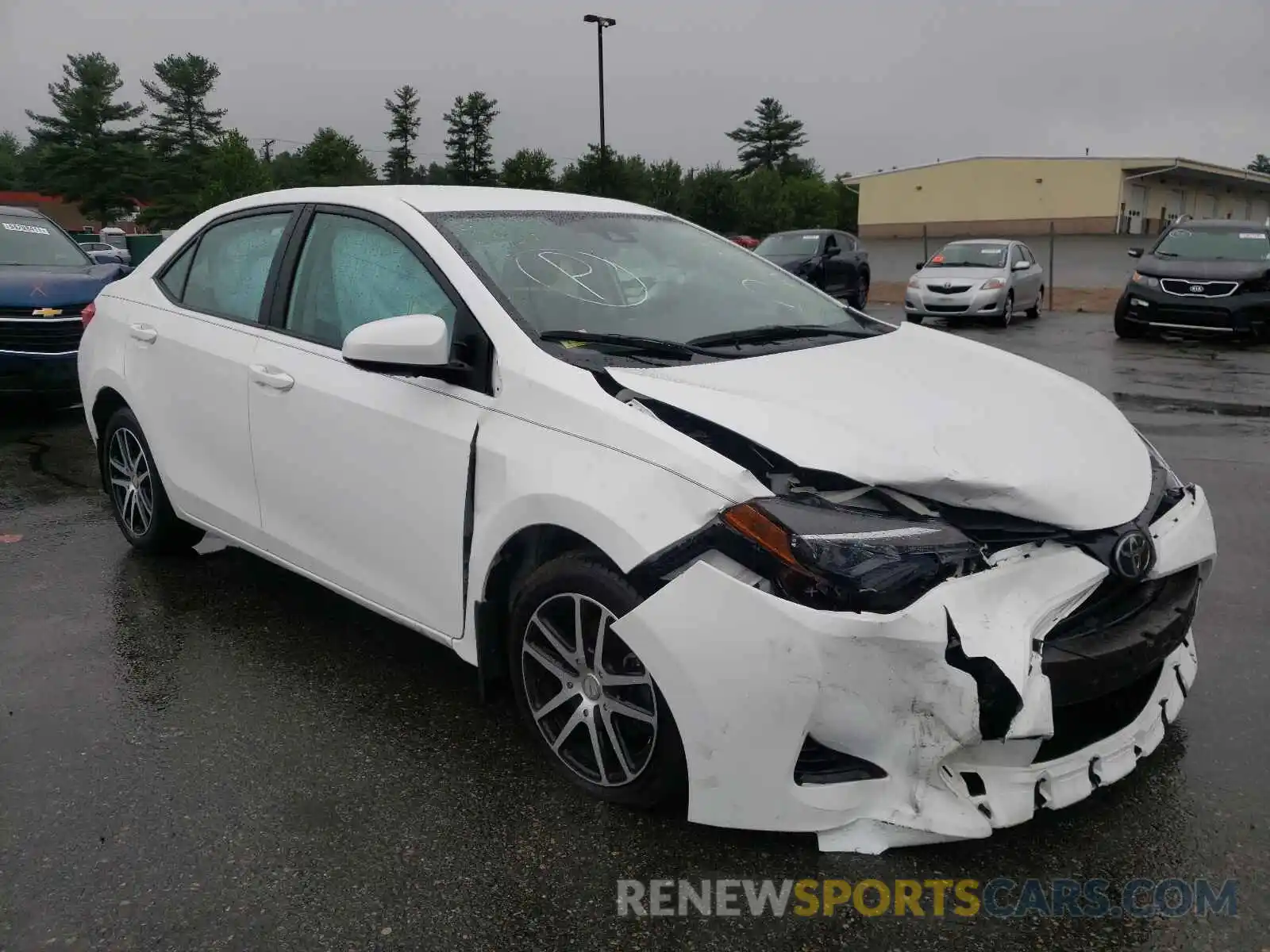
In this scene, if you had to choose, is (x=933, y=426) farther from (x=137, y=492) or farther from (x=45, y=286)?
(x=45, y=286)

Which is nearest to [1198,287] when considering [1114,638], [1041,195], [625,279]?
[625,279]

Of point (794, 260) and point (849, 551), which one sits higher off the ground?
point (794, 260)

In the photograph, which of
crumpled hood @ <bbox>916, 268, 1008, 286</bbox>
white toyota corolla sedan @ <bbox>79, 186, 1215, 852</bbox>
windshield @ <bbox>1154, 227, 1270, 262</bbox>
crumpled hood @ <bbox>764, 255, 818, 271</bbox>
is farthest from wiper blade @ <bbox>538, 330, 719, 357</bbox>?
crumpled hood @ <bbox>764, 255, 818, 271</bbox>

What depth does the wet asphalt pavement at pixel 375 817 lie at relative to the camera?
7.84ft

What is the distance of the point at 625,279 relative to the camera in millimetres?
3518

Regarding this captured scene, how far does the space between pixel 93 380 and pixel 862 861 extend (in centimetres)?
401

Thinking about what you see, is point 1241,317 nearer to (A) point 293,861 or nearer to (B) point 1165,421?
(B) point 1165,421

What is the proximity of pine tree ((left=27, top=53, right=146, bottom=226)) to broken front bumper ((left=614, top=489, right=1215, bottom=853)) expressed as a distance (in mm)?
81083

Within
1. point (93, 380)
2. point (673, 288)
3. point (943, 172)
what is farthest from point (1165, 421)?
point (943, 172)

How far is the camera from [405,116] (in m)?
90.7

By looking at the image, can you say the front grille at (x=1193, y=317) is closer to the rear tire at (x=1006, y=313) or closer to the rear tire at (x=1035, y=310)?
the rear tire at (x=1006, y=313)

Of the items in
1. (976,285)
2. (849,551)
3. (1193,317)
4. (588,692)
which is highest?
(849,551)

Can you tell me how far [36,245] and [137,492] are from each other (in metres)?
6.34

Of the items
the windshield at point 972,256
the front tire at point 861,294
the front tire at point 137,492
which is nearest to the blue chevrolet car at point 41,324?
the front tire at point 137,492
